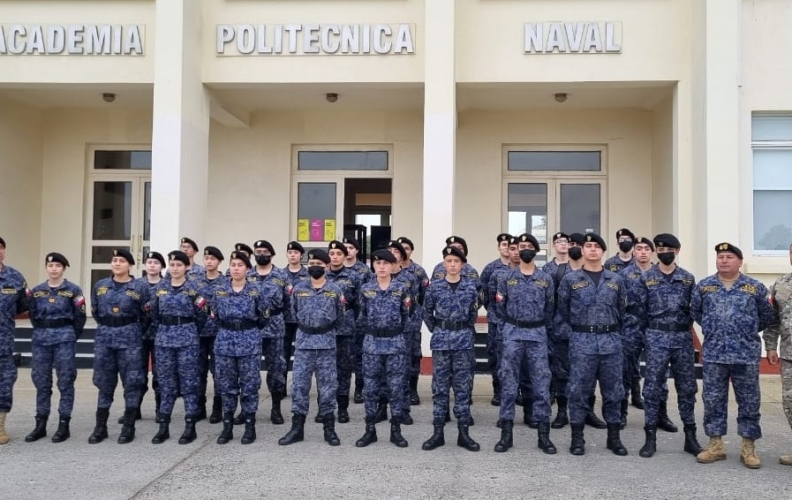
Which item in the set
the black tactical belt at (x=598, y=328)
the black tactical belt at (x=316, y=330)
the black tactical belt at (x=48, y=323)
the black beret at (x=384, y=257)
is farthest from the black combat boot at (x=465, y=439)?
the black tactical belt at (x=48, y=323)

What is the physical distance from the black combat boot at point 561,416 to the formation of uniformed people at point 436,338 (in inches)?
1.7

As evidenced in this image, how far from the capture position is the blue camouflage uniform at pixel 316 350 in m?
6.02

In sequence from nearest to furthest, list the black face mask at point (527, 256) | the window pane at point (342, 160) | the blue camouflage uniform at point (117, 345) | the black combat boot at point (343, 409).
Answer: the black face mask at point (527, 256)
the blue camouflage uniform at point (117, 345)
the black combat boot at point (343, 409)
the window pane at point (342, 160)

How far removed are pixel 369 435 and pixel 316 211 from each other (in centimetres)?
646

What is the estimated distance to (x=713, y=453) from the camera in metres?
5.49

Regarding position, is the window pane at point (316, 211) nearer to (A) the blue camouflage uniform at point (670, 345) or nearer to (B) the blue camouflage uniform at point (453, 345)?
(B) the blue camouflage uniform at point (453, 345)

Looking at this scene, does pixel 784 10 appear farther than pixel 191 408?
Yes

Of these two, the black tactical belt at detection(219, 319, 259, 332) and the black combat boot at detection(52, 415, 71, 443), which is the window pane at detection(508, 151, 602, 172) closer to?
the black tactical belt at detection(219, 319, 259, 332)

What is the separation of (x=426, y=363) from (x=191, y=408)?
3.97 meters

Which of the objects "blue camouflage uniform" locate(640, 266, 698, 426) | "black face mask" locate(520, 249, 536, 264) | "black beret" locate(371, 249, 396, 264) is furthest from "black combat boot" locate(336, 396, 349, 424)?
"blue camouflage uniform" locate(640, 266, 698, 426)

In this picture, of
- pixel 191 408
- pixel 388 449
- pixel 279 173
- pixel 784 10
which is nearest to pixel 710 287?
pixel 388 449

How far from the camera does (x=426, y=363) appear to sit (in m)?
9.33

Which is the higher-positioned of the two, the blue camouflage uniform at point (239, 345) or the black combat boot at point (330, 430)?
the blue camouflage uniform at point (239, 345)

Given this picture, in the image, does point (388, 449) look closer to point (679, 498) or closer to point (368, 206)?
point (679, 498)
